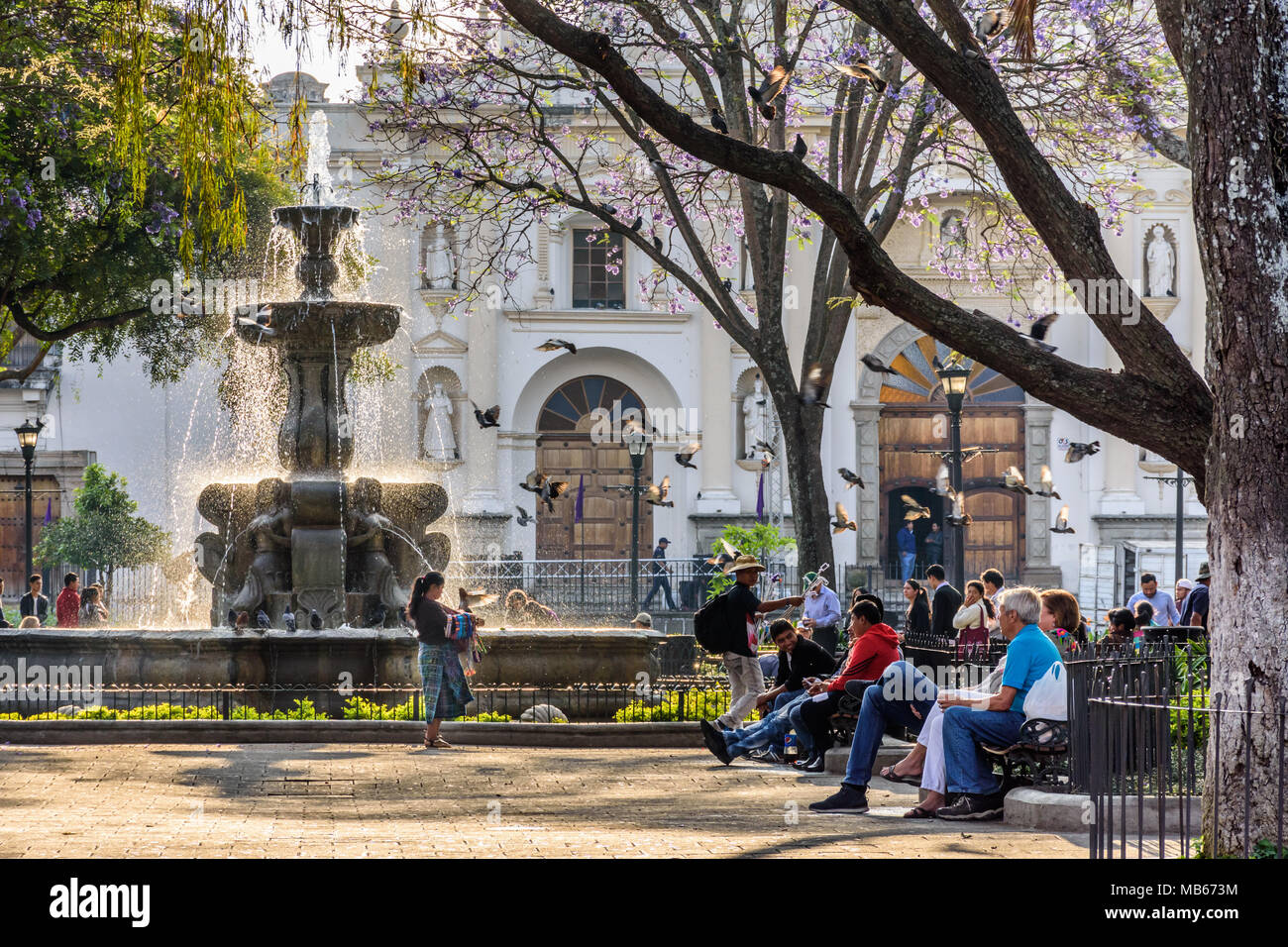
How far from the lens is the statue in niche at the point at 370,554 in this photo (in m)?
16.2

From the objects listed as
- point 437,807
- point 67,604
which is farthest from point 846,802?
point 67,604

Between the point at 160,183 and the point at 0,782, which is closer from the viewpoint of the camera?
the point at 0,782

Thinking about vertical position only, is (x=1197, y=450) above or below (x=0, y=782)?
above

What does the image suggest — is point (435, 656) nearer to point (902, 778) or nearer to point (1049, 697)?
point (902, 778)

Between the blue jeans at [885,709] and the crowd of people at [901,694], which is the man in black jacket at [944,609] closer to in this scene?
the crowd of people at [901,694]

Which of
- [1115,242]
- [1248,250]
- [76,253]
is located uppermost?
[1115,242]

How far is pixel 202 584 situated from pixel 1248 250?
47.2 feet

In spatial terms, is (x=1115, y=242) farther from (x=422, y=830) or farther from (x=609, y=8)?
A: (x=422, y=830)

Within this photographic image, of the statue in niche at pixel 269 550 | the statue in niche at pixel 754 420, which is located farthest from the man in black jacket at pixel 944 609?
the statue in niche at pixel 754 420

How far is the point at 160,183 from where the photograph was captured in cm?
2266

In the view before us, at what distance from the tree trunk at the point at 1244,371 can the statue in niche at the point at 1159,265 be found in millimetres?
30728

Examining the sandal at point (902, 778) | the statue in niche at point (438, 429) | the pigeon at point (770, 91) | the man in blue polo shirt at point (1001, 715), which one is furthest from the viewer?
the statue in niche at point (438, 429)

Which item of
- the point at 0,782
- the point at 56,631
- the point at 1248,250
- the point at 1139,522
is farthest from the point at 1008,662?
the point at 1139,522

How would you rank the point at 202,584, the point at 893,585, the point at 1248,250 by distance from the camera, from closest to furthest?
the point at 1248,250
the point at 202,584
the point at 893,585
